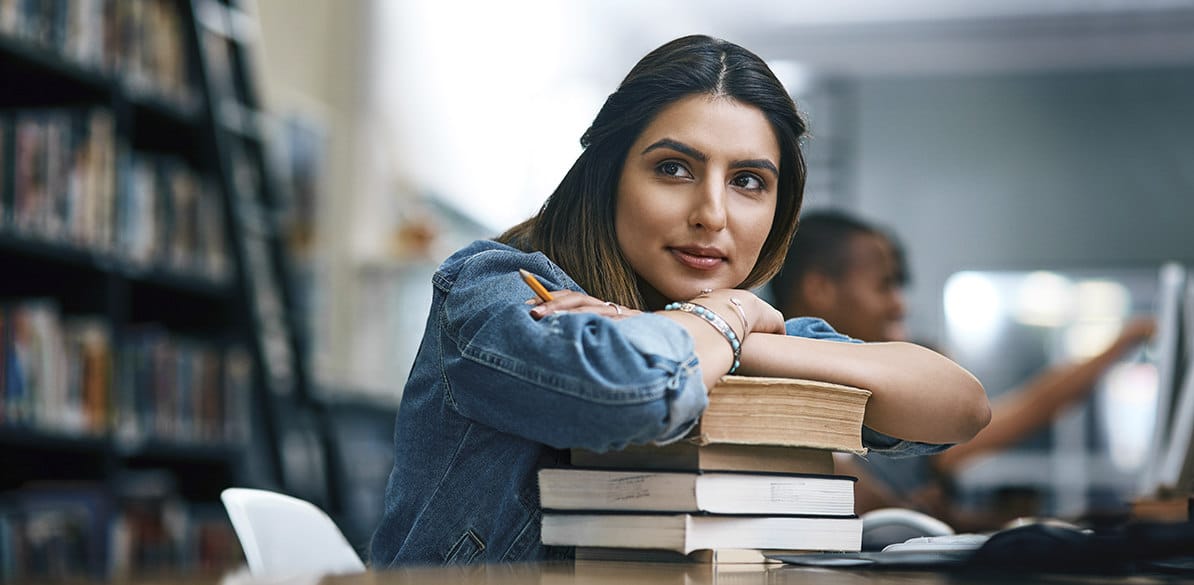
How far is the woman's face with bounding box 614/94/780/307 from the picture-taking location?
101 centimetres

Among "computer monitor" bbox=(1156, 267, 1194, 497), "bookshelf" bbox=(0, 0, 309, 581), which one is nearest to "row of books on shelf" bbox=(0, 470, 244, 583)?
"bookshelf" bbox=(0, 0, 309, 581)

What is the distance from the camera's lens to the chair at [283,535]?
1.09 metres

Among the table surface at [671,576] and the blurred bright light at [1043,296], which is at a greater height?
the blurred bright light at [1043,296]

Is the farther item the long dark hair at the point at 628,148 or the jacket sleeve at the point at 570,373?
the long dark hair at the point at 628,148

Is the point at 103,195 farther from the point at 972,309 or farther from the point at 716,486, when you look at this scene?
the point at 972,309

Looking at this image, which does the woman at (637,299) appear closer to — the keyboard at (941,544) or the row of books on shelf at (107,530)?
the keyboard at (941,544)

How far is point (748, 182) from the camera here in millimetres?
1028

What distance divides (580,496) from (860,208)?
7.34 m

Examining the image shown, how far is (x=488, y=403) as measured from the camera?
938 mm

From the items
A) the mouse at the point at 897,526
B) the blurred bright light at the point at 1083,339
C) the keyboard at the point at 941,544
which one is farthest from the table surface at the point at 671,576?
the blurred bright light at the point at 1083,339

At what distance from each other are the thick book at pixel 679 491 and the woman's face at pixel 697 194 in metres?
0.18

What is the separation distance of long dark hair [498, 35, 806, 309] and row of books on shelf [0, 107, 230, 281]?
1.96 metres

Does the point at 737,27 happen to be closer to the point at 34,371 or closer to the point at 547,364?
the point at 34,371

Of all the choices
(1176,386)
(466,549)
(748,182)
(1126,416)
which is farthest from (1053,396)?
(1126,416)
